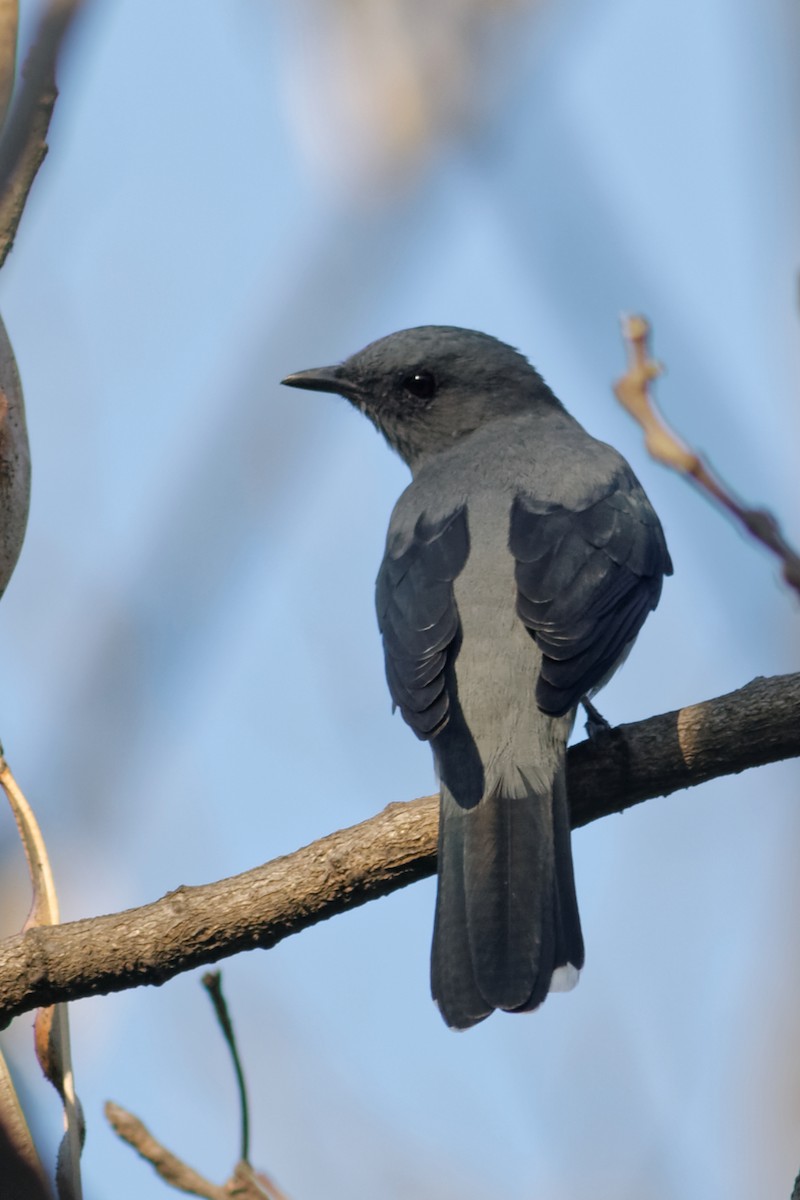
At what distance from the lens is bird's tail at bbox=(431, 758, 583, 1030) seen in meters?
4.11

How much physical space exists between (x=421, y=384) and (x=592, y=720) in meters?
2.43

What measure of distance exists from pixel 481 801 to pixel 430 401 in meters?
2.92

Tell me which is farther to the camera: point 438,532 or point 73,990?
point 438,532

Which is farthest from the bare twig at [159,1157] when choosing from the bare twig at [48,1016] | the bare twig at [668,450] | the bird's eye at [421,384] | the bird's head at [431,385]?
the bird's eye at [421,384]

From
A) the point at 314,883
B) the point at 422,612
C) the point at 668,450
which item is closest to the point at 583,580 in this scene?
the point at 422,612

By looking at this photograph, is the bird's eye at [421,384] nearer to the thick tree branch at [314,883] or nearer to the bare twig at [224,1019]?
the thick tree branch at [314,883]

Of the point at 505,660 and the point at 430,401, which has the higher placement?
the point at 430,401

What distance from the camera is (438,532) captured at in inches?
213

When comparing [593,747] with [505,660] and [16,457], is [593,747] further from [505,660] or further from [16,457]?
[16,457]

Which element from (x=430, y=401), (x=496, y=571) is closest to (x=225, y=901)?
(x=496, y=571)

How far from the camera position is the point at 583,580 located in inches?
195

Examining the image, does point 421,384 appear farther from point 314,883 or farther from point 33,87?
point 33,87

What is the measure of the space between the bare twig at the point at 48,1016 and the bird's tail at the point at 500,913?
1157 millimetres

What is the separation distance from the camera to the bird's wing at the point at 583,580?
15.2 ft
